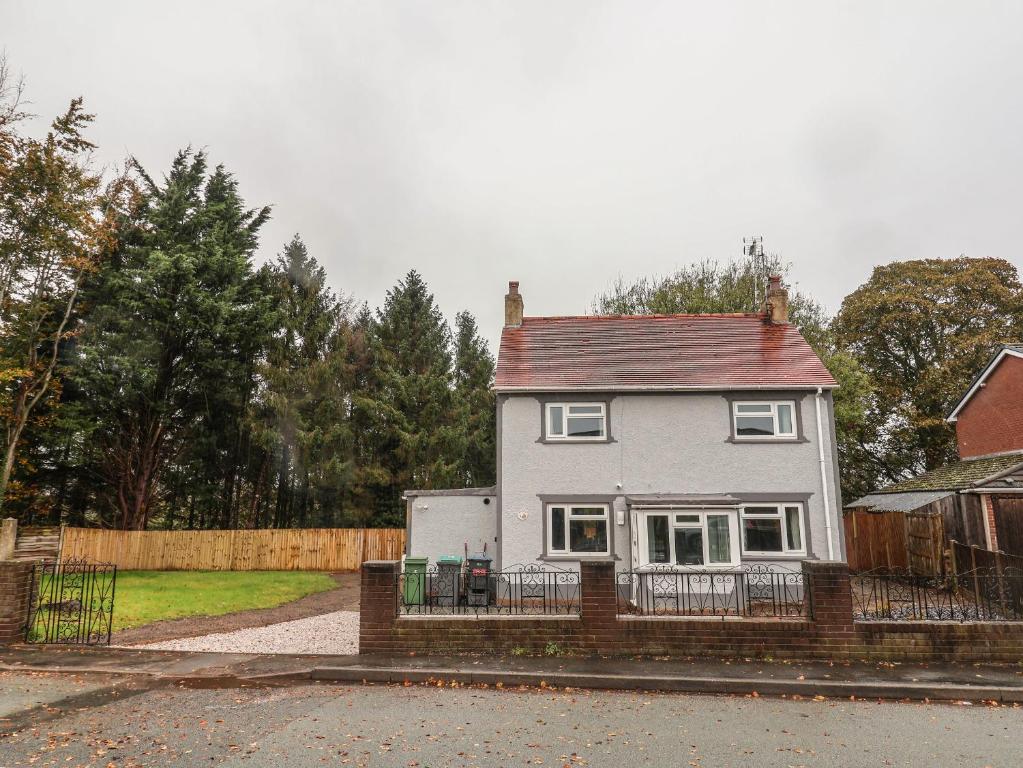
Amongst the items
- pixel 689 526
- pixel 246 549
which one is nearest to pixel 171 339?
pixel 246 549

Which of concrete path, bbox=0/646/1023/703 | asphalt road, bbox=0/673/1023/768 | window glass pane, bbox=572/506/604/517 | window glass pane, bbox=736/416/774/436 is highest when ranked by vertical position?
window glass pane, bbox=736/416/774/436

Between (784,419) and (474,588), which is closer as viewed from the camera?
(474,588)

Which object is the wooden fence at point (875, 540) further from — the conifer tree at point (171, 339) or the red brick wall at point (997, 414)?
the conifer tree at point (171, 339)

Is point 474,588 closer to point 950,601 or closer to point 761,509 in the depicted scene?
point 761,509

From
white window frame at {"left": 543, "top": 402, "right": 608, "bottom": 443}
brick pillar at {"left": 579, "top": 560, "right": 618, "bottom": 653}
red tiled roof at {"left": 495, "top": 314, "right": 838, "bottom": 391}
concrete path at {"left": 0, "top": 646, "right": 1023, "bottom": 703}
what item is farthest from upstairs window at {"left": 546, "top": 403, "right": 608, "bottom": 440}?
concrete path at {"left": 0, "top": 646, "right": 1023, "bottom": 703}

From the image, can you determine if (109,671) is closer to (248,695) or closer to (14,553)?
(248,695)

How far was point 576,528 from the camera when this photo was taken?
53.0 feet

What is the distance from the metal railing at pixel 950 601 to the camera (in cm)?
1009

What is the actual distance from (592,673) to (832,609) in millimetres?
4081

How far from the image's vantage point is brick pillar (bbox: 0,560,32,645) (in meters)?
10.4

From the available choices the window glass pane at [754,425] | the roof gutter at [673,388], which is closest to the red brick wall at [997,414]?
the roof gutter at [673,388]

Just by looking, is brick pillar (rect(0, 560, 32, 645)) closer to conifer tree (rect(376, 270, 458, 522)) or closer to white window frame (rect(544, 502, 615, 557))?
white window frame (rect(544, 502, 615, 557))

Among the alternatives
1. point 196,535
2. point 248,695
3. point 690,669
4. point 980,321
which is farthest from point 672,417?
point 980,321

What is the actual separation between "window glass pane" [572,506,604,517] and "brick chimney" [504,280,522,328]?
23.1 feet
